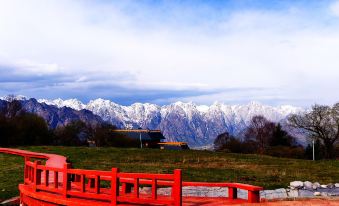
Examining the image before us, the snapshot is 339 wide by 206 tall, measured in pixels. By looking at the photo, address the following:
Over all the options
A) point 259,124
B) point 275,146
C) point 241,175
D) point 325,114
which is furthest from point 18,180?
point 259,124

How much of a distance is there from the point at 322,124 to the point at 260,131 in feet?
118

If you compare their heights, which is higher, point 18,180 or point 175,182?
point 175,182

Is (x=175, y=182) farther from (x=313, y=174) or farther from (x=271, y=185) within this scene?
(x=313, y=174)

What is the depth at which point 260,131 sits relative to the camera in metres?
130

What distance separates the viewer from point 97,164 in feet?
127

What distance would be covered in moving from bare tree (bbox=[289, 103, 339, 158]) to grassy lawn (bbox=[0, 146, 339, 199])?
164 feet

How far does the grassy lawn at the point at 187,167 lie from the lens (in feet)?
101

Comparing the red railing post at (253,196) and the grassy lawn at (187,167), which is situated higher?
the red railing post at (253,196)

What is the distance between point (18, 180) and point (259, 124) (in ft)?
367

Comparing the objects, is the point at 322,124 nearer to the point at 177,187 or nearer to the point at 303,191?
the point at 303,191

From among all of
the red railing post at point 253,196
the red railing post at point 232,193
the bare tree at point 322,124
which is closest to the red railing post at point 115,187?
the red railing post at point 232,193

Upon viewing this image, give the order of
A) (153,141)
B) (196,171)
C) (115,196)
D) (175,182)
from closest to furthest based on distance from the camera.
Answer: (175,182)
(115,196)
(196,171)
(153,141)

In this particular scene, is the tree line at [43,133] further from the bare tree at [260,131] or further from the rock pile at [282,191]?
the rock pile at [282,191]

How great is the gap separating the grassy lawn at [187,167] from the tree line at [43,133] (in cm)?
3133
